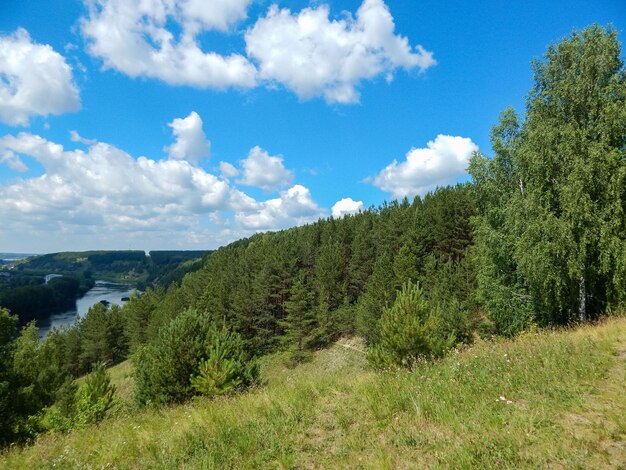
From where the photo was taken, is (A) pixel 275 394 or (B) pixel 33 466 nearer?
(B) pixel 33 466

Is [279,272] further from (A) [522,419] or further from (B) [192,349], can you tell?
(A) [522,419]

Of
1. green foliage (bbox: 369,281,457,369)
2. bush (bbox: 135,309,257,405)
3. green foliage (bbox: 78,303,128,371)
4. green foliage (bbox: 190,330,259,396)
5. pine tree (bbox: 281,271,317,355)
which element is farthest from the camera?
green foliage (bbox: 78,303,128,371)

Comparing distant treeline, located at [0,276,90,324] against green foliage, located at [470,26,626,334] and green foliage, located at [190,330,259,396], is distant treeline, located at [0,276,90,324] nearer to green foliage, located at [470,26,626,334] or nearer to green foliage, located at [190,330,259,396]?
green foliage, located at [190,330,259,396]

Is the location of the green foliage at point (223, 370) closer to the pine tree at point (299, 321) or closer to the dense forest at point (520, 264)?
the dense forest at point (520, 264)

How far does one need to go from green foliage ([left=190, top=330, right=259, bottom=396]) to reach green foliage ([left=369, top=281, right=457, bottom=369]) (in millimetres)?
5925

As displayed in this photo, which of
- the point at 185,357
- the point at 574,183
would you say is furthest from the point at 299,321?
the point at 574,183

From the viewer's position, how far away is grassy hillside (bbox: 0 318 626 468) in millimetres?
4574

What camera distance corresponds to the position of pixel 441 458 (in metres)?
4.47

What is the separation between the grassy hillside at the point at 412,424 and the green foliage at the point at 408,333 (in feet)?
19.7

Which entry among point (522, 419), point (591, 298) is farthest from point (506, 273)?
point (522, 419)

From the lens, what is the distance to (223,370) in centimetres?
1259

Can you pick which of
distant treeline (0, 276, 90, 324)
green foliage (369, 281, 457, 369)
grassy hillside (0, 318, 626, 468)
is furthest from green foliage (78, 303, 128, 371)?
grassy hillside (0, 318, 626, 468)

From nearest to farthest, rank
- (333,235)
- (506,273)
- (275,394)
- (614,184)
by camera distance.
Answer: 1. (275,394)
2. (614,184)
3. (506,273)
4. (333,235)

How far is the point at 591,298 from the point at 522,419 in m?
14.3
